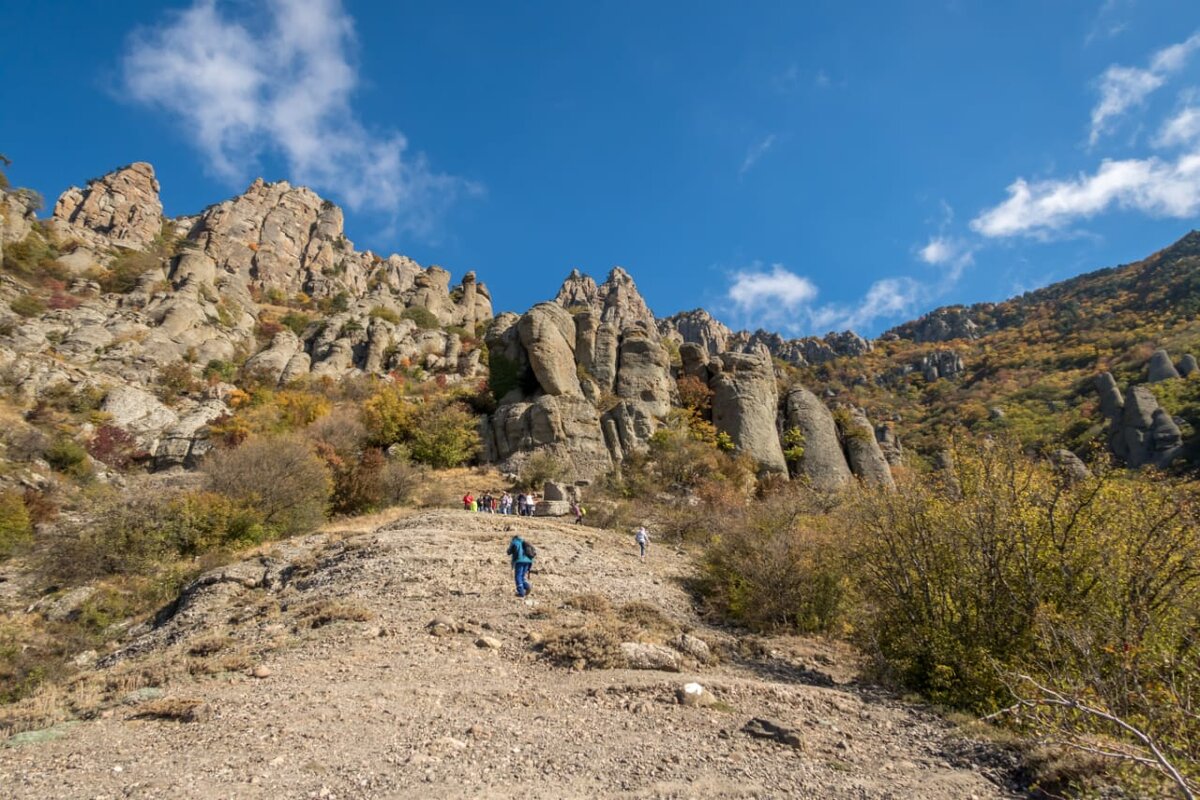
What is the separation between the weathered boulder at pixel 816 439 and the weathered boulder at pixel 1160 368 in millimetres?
45849

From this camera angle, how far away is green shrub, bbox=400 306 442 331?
214ft

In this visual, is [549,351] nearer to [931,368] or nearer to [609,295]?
[609,295]

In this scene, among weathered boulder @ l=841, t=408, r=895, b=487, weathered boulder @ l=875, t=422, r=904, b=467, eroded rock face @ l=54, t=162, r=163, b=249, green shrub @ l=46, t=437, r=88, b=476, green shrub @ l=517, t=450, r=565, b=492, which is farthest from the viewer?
eroded rock face @ l=54, t=162, r=163, b=249

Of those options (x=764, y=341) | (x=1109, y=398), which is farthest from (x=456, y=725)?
(x=764, y=341)

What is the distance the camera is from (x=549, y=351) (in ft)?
116

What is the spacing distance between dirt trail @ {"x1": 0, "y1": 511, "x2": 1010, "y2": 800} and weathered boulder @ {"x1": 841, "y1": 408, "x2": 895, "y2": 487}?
28780 millimetres

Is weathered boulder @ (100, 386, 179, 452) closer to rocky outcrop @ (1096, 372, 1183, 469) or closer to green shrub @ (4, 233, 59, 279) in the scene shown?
green shrub @ (4, 233, 59, 279)

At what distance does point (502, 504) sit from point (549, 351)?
12.3 m

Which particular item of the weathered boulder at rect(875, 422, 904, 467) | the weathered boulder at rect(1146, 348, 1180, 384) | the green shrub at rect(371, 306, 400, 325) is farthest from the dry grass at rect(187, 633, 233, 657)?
the weathered boulder at rect(1146, 348, 1180, 384)

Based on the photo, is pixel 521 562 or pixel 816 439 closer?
pixel 521 562

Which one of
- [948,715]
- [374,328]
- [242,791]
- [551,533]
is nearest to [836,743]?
[948,715]

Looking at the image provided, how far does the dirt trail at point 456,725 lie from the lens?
5074mm

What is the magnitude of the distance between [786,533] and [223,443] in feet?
97.8

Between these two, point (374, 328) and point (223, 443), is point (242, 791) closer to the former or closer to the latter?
point (223, 443)
